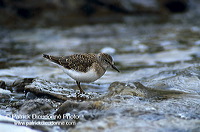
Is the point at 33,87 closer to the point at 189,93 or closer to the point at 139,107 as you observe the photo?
the point at 139,107

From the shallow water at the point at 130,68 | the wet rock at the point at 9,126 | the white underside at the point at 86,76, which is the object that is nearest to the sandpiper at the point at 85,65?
the white underside at the point at 86,76

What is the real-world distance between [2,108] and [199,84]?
13.6ft

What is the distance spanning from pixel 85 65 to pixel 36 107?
5.40 ft

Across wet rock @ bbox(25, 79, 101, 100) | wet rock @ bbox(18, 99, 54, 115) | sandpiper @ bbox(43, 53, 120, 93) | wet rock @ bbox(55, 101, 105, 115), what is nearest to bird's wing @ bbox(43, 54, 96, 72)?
sandpiper @ bbox(43, 53, 120, 93)

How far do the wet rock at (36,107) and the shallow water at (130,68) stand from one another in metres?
0.30

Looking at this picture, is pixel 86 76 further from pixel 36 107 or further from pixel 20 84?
pixel 20 84

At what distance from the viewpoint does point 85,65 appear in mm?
6785

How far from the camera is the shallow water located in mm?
4980

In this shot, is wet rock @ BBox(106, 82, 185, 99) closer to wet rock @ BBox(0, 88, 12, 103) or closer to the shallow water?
the shallow water

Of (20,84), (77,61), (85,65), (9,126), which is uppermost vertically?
(77,61)

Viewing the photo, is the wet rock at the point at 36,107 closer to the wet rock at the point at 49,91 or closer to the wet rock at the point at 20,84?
the wet rock at the point at 49,91

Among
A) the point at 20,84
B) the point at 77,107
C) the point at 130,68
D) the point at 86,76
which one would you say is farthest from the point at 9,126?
the point at 130,68

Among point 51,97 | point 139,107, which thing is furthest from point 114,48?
point 139,107

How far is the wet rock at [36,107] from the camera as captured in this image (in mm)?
5438
